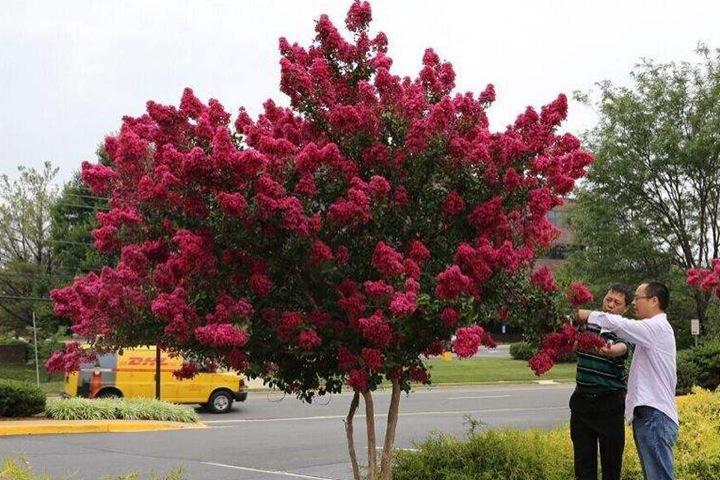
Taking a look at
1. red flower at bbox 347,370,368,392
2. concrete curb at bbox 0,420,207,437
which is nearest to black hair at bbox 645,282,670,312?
red flower at bbox 347,370,368,392

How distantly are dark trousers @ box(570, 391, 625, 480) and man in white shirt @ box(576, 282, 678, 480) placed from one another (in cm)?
47

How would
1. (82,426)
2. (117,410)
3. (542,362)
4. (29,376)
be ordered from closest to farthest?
1. (542,362)
2. (82,426)
3. (117,410)
4. (29,376)

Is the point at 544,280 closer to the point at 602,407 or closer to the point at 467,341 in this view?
the point at 467,341

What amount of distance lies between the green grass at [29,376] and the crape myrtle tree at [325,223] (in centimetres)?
2403

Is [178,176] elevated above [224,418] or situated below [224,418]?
above

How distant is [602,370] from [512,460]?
1.34 metres

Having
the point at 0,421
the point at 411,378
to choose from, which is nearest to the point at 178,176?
the point at 411,378

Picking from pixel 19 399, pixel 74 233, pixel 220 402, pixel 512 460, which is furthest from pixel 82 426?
pixel 74 233

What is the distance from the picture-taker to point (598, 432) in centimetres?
641

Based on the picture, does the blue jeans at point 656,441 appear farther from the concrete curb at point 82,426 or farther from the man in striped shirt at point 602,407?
the concrete curb at point 82,426

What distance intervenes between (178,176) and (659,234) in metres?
22.8

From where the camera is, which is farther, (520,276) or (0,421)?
(0,421)

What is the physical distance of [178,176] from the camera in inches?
201

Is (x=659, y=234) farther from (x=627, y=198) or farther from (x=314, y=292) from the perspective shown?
(x=314, y=292)
